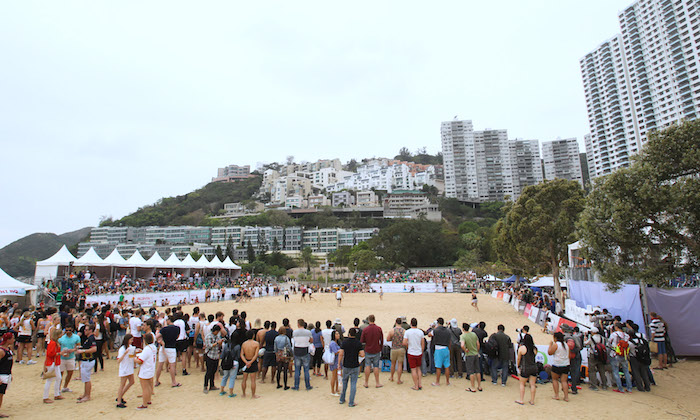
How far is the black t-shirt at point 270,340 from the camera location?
→ 770cm

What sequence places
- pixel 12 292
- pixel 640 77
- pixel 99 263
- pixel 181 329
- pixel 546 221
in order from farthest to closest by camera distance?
pixel 640 77 < pixel 99 263 < pixel 546 221 < pixel 12 292 < pixel 181 329

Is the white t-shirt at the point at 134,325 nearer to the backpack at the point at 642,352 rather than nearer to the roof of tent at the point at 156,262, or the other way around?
the backpack at the point at 642,352

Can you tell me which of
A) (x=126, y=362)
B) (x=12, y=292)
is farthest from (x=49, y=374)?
(x=12, y=292)

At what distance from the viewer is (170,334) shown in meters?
7.96

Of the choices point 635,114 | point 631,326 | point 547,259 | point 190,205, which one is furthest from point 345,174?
point 631,326

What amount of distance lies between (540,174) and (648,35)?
58.7 meters

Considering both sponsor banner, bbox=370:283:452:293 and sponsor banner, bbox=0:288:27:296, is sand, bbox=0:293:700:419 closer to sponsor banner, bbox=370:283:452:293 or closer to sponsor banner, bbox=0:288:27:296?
sponsor banner, bbox=0:288:27:296

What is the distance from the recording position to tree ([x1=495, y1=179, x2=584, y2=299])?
19703 millimetres

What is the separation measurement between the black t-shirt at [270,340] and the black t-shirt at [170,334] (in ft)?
6.89

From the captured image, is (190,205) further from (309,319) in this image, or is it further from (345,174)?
(309,319)

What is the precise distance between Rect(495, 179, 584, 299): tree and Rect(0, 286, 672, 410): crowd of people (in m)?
10.9

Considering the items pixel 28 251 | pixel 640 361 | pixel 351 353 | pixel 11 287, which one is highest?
pixel 28 251

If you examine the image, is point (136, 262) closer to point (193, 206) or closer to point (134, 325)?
point (134, 325)

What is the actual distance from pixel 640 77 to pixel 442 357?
324ft
